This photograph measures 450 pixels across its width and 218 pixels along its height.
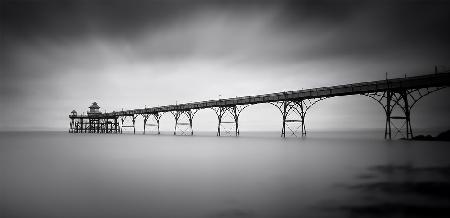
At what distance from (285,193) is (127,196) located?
390cm

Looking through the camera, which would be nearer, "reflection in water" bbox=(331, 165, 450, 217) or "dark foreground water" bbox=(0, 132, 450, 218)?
"reflection in water" bbox=(331, 165, 450, 217)

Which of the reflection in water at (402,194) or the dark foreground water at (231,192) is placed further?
the dark foreground water at (231,192)

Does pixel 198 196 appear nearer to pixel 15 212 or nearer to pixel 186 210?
pixel 186 210

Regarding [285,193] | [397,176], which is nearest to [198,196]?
[285,193]

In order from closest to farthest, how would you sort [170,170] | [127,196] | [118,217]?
[118,217], [127,196], [170,170]

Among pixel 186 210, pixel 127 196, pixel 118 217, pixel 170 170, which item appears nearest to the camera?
pixel 118 217

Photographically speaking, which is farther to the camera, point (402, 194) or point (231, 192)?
→ point (231, 192)

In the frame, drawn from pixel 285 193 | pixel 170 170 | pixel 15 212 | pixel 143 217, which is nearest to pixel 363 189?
pixel 285 193

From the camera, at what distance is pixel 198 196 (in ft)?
22.5

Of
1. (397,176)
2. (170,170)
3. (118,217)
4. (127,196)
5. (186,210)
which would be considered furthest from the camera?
(170,170)

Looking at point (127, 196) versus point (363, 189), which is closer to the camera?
point (127, 196)

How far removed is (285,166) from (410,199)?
5.87m

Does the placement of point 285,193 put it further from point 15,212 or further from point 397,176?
point 15,212

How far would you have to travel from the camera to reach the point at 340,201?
6.23 m
